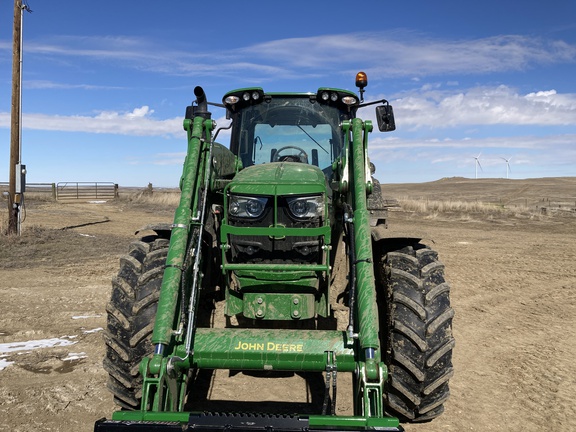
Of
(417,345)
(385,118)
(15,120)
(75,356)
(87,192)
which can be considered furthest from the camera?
(87,192)

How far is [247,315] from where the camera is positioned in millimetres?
4168

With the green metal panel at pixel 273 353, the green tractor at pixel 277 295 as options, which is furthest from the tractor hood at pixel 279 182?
the green metal panel at pixel 273 353

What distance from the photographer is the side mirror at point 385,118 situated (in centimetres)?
499

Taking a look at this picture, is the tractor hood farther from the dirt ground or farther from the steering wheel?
the dirt ground

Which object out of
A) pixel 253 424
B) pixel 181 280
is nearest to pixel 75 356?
pixel 181 280

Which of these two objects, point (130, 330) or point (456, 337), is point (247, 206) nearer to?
point (130, 330)

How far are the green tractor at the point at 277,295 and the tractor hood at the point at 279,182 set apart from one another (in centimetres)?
1

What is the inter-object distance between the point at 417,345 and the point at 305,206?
51.2 inches

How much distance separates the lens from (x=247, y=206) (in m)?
4.17

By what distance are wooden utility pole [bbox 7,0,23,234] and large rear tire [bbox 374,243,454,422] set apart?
1332 cm

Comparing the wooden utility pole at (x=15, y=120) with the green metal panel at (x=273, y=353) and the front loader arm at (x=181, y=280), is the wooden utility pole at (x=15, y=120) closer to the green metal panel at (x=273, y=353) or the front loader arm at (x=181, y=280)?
the front loader arm at (x=181, y=280)

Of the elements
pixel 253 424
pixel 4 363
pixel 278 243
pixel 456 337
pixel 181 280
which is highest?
pixel 278 243

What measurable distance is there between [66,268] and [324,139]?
7647 millimetres

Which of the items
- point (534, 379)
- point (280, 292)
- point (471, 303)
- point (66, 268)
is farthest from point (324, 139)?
point (66, 268)
